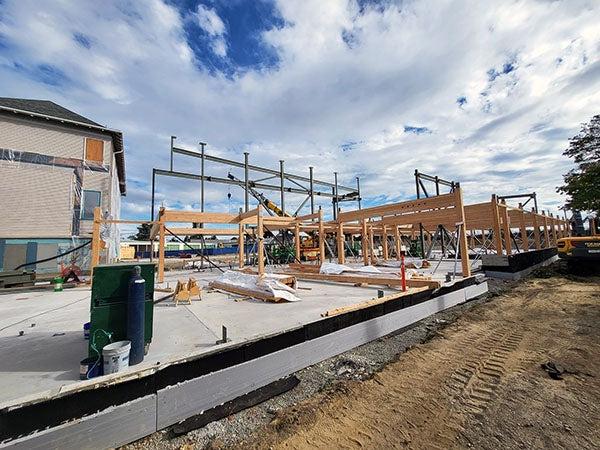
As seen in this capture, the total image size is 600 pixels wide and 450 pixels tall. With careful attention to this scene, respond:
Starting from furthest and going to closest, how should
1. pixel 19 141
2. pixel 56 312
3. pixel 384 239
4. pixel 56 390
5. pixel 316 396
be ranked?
pixel 384 239, pixel 19 141, pixel 56 312, pixel 316 396, pixel 56 390

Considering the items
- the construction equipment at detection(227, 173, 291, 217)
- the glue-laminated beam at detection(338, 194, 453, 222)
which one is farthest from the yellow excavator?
the glue-laminated beam at detection(338, 194, 453, 222)

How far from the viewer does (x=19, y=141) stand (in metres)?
12.8

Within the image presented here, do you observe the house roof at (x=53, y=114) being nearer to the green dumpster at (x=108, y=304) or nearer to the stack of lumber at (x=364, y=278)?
the stack of lumber at (x=364, y=278)

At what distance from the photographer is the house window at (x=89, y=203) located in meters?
13.8

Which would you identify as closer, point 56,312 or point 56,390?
point 56,390

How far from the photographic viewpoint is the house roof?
1309 centimetres

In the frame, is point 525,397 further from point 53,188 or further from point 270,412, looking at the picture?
point 53,188

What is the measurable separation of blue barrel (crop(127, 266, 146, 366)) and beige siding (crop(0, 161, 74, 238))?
14.4 metres

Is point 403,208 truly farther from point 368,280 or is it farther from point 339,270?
point 368,280

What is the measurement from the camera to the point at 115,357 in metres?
2.41

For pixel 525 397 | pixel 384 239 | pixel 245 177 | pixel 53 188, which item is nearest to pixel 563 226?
pixel 384 239

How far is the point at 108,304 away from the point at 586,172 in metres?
21.9

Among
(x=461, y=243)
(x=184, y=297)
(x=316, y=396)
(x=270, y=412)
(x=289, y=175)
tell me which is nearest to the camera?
(x=270, y=412)

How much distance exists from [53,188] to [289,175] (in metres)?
19.8
